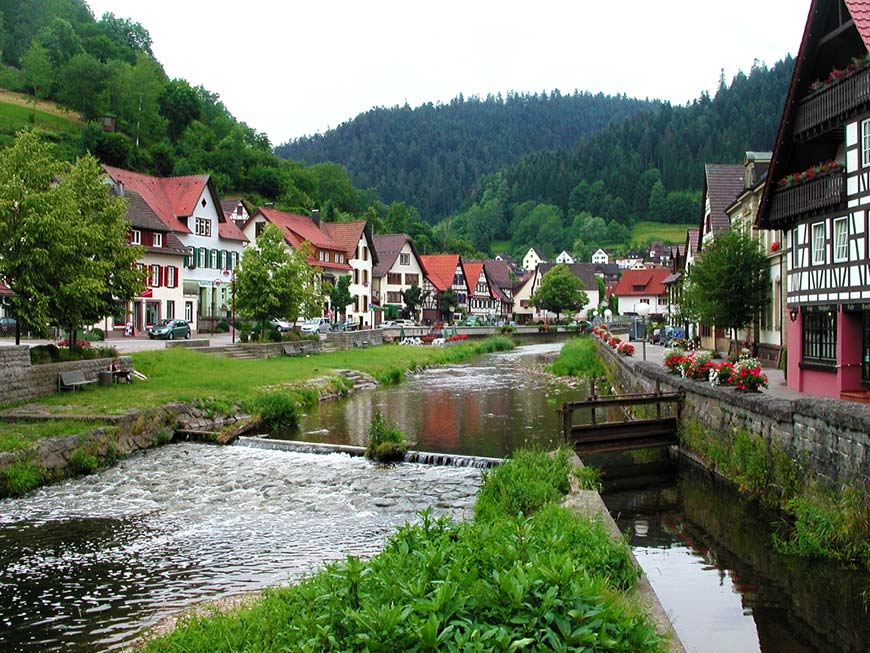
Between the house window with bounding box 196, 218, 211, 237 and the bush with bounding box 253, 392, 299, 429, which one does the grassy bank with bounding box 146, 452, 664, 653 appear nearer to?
the bush with bounding box 253, 392, 299, 429

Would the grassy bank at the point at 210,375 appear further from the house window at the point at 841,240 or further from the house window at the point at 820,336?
the house window at the point at 841,240

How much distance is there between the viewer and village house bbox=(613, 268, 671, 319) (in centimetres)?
10931

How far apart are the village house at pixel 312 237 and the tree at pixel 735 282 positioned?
4215 centimetres

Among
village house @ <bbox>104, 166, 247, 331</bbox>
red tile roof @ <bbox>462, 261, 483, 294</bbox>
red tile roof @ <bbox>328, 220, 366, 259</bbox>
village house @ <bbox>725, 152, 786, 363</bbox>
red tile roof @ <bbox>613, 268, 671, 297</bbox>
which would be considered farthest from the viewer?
red tile roof @ <bbox>462, 261, 483, 294</bbox>

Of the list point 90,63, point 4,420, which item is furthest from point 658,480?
point 90,63

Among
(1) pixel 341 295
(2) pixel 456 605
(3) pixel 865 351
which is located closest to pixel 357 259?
(1) pixel 341 295

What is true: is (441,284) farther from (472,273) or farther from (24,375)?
(24,375)

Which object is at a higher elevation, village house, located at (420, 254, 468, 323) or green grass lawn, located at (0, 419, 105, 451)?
village house, located at (420, 254, 468, 323)

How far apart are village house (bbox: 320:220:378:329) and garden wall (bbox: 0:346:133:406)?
55.7m

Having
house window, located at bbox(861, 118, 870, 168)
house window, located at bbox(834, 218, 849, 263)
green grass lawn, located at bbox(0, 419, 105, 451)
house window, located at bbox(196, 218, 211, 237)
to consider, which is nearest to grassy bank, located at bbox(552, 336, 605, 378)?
house window, located at bbox(834, 218, 849, 263)

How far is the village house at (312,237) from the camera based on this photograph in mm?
71938

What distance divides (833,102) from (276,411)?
19011 mm

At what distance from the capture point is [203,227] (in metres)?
61.9

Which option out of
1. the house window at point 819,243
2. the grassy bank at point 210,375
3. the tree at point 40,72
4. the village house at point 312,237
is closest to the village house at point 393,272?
the village house at point 312,237
